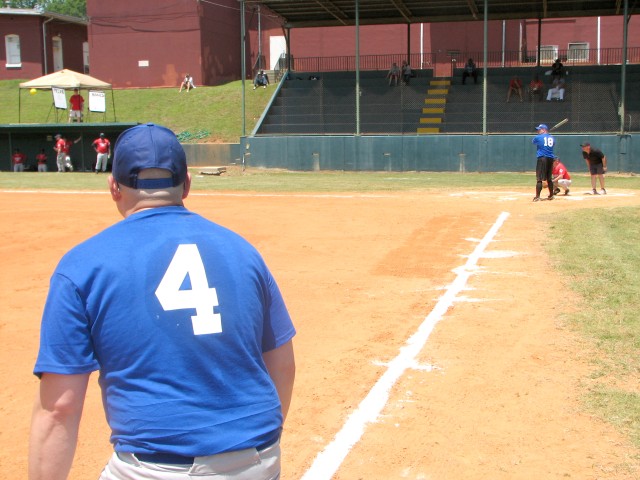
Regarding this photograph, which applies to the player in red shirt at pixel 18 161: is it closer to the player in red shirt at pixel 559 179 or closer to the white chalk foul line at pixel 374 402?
the player in red shirt at pixel 559 179

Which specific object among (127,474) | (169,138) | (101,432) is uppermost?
(169,138)

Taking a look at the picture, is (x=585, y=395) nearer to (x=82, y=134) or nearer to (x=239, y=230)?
(x=239, y=230)

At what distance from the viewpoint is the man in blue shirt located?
1861cm

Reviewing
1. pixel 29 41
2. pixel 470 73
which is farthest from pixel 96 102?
pixel 29 41

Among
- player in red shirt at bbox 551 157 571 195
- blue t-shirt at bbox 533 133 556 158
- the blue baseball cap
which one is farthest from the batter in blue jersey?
player in red shirt at bbox 551 157 571 195

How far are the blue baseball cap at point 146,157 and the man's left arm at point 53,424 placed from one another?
1.98 ft

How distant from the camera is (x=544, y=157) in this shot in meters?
18.8

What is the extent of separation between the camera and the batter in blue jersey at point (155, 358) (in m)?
2.25

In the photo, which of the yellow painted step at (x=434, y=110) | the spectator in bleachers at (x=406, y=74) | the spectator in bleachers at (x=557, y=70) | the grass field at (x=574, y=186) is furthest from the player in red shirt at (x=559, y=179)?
the spectator in bleachers at (x=406, y=74)

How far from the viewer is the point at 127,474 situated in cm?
226

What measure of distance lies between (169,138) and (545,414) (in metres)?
3.73

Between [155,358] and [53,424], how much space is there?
0.35 m

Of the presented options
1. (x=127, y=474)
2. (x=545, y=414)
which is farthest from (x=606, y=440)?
(x=127, y=474)

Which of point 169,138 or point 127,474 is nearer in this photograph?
point 127,474
